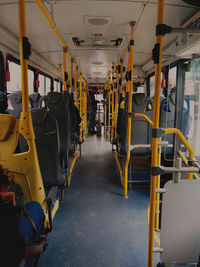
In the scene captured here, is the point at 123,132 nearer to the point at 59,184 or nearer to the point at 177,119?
the point at 177,119

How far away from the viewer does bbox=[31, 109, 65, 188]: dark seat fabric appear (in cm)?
252

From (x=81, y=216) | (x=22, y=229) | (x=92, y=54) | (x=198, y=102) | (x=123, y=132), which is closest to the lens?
(x=22, y=229)

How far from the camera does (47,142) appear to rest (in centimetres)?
253

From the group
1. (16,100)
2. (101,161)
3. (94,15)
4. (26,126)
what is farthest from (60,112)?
(101,161)

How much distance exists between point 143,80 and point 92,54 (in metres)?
2.65

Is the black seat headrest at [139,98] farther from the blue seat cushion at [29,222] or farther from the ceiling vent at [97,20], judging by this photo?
the blue seat cushion at [29,222]

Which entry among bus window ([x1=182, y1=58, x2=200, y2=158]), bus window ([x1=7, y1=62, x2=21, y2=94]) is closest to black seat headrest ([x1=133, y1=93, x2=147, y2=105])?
bus window ([x1=182, y1=58, x2=200, y2=158])

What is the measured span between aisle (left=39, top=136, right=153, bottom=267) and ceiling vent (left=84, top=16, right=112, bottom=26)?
336cm

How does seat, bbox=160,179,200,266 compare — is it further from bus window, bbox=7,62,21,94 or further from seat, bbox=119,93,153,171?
bus window, bbox=7,62,21,94

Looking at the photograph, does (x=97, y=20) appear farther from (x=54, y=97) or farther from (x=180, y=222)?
(x=180, y=222)

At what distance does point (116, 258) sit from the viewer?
2.23 metres

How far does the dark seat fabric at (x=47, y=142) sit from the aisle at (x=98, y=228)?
32.2 inches

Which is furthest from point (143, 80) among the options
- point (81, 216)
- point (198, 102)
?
point (81, 216)

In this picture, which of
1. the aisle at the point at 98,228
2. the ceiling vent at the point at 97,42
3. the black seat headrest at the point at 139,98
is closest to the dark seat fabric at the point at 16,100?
the ceiling vent at the point at 97,42
